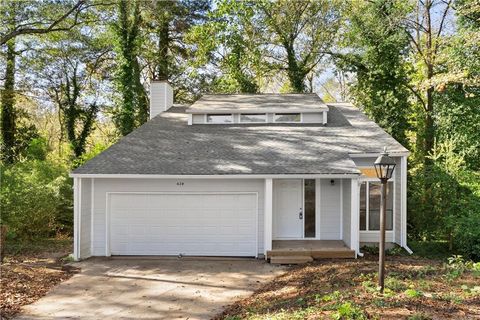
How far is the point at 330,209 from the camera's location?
11.2 m

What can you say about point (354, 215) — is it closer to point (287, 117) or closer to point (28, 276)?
point (287, 117)

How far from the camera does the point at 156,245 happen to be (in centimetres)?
1078

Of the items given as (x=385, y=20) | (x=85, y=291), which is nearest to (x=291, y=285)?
(x=85, y=291)

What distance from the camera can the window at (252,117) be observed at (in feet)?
46.3

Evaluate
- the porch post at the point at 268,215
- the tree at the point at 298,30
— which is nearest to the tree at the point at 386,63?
the tree at the point at 298,30

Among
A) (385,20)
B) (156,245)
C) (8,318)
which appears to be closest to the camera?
Result: (8,318)

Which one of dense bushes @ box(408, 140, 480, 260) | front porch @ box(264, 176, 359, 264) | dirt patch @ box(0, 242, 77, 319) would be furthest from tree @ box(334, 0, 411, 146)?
dirt patch @ box(0, 242, 77, 319)

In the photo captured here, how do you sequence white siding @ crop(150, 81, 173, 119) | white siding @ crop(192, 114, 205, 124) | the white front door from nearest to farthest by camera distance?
the white front door
white siding @ crop(192, 114, 205, 124)
white siding @ crop(150, 81, 173, 119)

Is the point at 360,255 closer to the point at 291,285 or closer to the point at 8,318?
the point at 291,285

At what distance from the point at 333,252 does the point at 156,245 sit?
503 cm

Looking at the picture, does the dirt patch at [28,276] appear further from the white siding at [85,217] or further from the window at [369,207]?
the window at [369,207]

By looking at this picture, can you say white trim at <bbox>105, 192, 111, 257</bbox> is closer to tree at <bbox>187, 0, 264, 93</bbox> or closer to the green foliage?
the green foliage

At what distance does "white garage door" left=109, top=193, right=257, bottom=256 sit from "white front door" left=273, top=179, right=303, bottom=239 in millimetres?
985

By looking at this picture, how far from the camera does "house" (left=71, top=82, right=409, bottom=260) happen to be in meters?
10.2
